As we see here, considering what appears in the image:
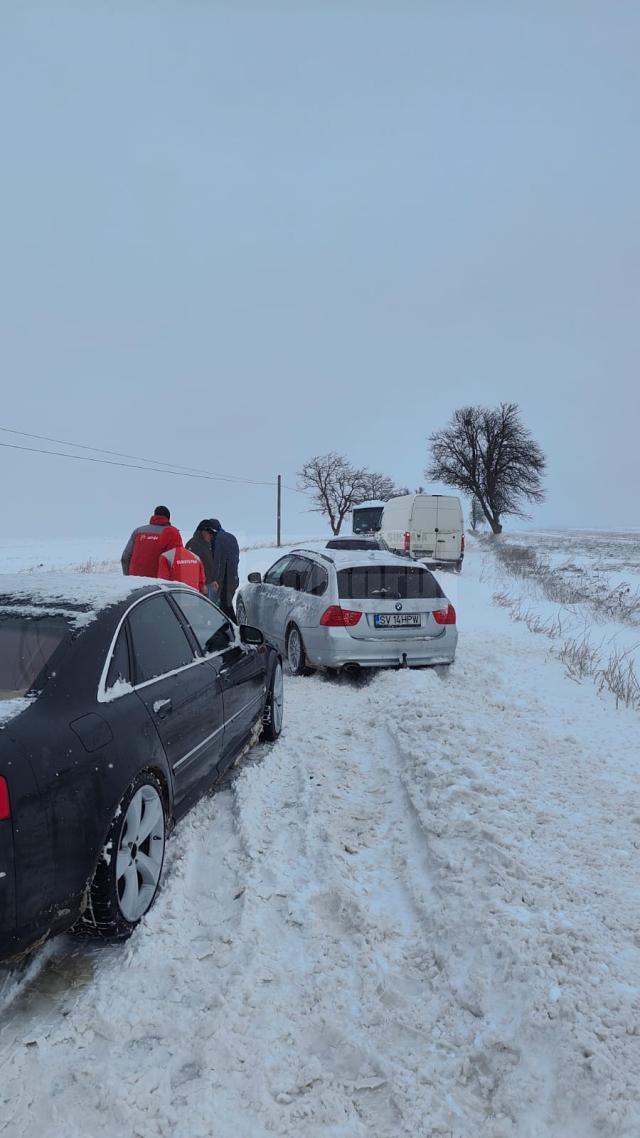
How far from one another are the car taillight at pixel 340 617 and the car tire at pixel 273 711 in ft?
5.11

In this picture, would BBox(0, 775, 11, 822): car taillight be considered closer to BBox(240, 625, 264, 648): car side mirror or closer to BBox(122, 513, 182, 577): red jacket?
BBox(240, 625, 264, 648): car side mirror

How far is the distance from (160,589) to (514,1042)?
270 centimetres

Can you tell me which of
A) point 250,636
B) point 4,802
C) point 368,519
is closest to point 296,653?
point 250,636

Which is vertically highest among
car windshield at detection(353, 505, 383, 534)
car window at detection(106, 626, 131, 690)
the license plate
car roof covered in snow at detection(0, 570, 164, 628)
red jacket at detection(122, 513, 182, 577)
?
car windshield at detection(353, 505, 383, 534)

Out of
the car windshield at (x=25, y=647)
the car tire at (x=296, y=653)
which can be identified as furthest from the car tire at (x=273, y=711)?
the car windshield at (x=25, y=647)

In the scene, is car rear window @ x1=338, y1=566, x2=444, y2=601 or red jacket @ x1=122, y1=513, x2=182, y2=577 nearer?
red jacket @ x1=122, y1=513, x2=182, y2=577

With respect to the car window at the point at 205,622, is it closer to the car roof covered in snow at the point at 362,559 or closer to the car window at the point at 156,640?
the car window at the point at 156,640

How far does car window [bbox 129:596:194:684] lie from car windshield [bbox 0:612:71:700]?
40 cm

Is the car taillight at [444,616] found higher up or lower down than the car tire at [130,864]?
higher up

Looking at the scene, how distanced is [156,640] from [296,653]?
14.6 feet

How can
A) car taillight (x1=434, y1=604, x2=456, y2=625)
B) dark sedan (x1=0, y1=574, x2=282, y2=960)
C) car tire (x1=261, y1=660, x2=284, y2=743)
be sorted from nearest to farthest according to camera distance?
Result: dark sedan (x1=0, y1=574, x2=282, y2=960), car tire (x1=261, y1=660, x2=284, y2=743), car taillight (x1=434, y1=604, x2=456, y2=625)

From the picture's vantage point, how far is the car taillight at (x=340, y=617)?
281 inches

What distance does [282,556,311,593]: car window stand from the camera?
8.16 meters

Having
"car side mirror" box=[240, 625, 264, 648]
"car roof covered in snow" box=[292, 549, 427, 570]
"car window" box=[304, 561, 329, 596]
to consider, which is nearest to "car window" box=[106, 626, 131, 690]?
"car side mirror" box=[240, 625, 264, 648]
